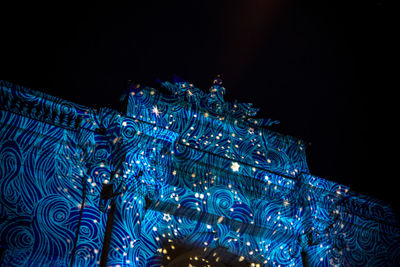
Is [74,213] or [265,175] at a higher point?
[265,175]

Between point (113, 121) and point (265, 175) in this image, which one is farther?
point (265, 175)

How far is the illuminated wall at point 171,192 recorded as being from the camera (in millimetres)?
6289

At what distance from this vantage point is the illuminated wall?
629 centimetres

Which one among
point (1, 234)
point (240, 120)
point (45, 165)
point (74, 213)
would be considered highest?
point (240, 120)

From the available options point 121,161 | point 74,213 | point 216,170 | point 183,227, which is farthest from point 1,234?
Result: point 216,170

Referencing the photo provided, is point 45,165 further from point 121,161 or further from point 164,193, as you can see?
point 164,193

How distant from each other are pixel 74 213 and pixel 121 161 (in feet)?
3.60

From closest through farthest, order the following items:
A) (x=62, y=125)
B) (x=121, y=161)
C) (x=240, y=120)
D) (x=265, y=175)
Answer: (x=121, y=161) < (x=62, y=125) < (x=265, y=175) < (x=240, y=120)

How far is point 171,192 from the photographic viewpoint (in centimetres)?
736

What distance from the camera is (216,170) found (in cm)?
805

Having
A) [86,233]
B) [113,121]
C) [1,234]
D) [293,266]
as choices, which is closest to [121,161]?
[113,121]

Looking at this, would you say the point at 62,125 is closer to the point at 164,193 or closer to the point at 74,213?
the point at 74,213

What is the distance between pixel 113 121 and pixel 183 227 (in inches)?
88.0

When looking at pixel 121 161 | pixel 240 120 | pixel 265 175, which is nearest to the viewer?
pixel 121 161
